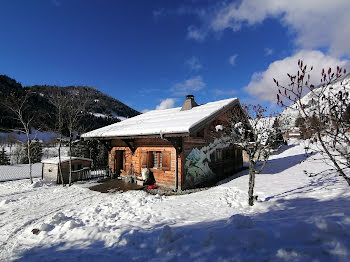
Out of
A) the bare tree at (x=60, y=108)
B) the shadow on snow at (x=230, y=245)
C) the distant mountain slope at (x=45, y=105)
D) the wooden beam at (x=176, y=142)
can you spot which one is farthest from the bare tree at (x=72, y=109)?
the shadow on snow at (x=230, y=245)

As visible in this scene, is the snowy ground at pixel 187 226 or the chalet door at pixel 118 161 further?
the chalet door at pixel 118 161

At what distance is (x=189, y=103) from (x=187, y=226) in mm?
11418

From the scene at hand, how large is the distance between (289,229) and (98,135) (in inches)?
486

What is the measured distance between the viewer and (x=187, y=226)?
5031 mm

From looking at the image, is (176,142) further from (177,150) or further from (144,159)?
(144,159)

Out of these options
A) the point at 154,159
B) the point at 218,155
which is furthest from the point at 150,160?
the point at 218,155

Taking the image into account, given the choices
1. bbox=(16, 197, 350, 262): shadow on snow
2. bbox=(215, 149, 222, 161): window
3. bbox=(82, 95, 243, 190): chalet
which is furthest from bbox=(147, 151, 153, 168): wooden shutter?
bbox=(16, 197, 350, 262): shadow on snow

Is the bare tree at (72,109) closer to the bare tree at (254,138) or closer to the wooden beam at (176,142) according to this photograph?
the wooden beam at (176,142)

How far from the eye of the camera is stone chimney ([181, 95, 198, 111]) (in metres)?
15.2

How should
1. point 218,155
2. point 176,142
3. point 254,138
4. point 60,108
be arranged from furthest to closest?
point 218,155 < point 60,108 < point 176,142 < point 254,138

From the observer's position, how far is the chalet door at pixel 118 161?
46.6ft

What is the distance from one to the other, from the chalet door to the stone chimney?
20.1 feet

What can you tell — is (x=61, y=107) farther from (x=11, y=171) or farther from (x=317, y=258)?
(x=317, y=258)

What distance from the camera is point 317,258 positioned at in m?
2.67
